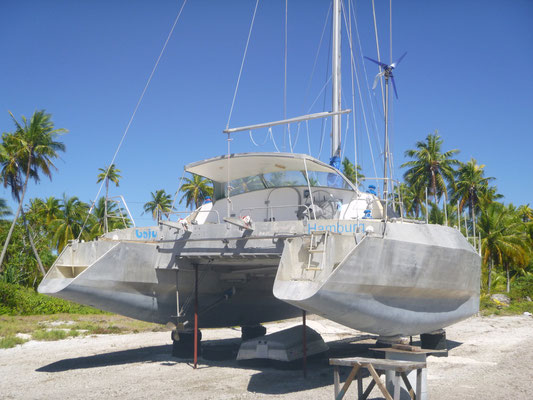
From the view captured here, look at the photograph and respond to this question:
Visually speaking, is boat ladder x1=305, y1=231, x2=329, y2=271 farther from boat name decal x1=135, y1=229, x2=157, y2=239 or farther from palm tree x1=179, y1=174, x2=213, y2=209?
palm tree x1=179, y1=174, x2=213, y2=209

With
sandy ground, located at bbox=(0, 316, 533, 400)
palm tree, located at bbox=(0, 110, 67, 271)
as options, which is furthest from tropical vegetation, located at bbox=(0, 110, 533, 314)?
sandy ground, located at bbox=(0, 316, 533, 400)

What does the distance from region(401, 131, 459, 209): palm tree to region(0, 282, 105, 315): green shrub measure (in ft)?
75.3

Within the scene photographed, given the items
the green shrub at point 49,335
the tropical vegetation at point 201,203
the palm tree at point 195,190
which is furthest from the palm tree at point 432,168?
the green shrub at point 49,335

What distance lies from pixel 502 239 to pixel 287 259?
23684 millimetres

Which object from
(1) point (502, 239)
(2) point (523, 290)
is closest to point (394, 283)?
(1) point (502, 239)

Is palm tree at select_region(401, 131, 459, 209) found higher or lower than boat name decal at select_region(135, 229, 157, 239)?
higher

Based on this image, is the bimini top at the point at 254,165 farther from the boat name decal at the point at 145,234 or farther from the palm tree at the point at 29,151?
the palm tree at the point at 29,151

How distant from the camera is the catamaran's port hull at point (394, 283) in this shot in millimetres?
7480

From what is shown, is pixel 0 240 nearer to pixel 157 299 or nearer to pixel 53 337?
pixel 53 337

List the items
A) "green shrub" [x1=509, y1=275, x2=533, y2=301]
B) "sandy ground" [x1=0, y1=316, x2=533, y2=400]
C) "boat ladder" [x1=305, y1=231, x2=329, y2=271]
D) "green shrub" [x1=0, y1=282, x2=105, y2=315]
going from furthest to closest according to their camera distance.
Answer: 1. "green shrub" [x1=509, y1=275, x2=533, y2=301]
2. "green shrub" [x1=0, y1=282, x2=105, y2=315]
3. "sandy ground" [x1=0, y1=316, x2=533, y2=400]
4. "boat ladder" [x1=305, y1=231, x2=329, y2=271]

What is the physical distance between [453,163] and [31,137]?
2658cm

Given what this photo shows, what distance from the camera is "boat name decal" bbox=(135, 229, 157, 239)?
1033 centimetres

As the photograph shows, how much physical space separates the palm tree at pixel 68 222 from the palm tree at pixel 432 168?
22.5 m

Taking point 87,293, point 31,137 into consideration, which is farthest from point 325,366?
point 31,137
